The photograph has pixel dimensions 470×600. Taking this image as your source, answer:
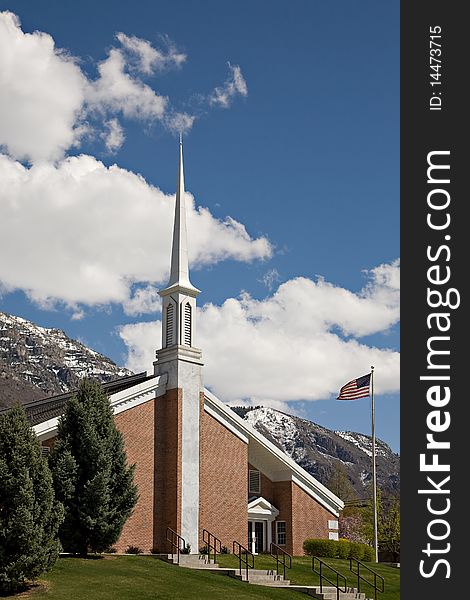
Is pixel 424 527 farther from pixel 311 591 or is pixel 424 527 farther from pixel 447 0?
pixel 311 591

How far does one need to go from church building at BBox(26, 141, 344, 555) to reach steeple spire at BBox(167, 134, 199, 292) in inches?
2.1

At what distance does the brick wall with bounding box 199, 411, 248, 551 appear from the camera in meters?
40.3

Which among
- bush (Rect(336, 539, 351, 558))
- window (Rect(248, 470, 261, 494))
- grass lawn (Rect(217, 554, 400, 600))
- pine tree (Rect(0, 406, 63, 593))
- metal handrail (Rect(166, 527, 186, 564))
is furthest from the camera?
window (Rect(248, 470, 261, 494))

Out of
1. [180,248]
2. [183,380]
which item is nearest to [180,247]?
[180,248]

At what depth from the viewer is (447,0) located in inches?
719

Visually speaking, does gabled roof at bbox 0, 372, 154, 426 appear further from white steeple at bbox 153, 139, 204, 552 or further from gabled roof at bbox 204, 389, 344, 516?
gabled roof at bbox 204, 389, 344, 516

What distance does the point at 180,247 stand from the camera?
41969mm

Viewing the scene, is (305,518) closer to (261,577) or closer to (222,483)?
(222,483)

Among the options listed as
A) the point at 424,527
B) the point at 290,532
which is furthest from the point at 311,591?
the point at 424,527

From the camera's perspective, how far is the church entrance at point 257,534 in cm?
4453

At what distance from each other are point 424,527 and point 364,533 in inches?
2431

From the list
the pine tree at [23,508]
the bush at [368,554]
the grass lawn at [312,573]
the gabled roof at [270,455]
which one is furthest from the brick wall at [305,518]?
the pine tree at [23,508]

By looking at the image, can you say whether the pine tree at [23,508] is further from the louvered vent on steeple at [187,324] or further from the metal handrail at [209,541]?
the louvered vent on steeple at [187,324]

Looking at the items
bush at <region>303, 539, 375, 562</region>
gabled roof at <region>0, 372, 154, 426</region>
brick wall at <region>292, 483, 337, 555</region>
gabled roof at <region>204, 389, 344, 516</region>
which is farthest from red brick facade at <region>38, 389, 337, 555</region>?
gabled roof at <region>0, 372, 154, 426</region>
